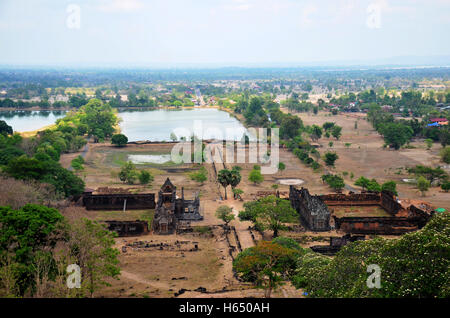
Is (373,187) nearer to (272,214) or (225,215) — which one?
(272,214)

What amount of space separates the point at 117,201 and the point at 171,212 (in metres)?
7.20

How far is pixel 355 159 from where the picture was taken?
65.6 m

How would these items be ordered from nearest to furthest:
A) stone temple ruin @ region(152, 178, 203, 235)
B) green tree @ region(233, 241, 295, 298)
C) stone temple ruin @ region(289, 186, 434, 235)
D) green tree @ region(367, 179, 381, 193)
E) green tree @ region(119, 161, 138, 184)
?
green tree @ region(233, 241, 295, 298)
stone temple ruin @ region(152, 178, 203, 235)
stone temple ruin @ region(289, 186, 434, 235)
green tree @ region(367, 179, 381, 193)
green tree @ region(119, 161, 138, 184)

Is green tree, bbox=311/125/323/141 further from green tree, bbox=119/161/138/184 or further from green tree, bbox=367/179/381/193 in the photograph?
green tree, bbox=119/161/138/184

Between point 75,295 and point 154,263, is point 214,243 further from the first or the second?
point 75,295

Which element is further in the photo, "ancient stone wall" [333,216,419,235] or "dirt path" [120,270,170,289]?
"ancient stone wall" [333,216,419,235]

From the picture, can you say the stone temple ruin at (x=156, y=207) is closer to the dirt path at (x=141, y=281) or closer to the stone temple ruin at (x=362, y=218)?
the dirt path at (x=141, y=281)

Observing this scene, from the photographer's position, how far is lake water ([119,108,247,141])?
91.2m

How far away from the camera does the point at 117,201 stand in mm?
41844

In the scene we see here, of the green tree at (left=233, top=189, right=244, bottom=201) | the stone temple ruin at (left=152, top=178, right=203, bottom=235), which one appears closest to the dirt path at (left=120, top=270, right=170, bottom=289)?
the stone temple ruin at (left=152, top=178, right=203, bottom=235)

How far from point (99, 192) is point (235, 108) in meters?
87.7

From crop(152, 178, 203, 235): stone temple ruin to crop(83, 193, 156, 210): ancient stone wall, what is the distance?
251 cm
